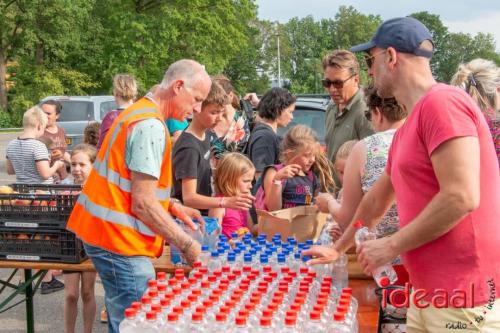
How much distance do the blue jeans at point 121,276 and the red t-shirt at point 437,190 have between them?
1529mm

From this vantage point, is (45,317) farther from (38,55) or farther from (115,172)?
(38,55)

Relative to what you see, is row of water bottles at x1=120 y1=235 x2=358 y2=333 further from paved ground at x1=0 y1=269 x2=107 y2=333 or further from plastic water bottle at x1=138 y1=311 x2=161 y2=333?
paved ground at x1=0 y1=269 x2=107 y2=333

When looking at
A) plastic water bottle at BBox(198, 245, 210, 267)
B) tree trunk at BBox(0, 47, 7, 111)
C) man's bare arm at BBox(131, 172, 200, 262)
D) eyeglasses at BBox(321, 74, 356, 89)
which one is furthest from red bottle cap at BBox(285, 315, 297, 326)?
tree trunk at BBox(0, 47, 7, 111)

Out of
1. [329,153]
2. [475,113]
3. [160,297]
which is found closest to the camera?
[475,113]

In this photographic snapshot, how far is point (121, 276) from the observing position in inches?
130

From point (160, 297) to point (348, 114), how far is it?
9.79 feet

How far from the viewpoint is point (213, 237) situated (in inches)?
162

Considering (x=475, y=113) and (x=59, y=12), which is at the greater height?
(x=59, y=12)

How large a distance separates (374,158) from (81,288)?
282cm

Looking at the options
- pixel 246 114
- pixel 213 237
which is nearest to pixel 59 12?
pixel 246 114

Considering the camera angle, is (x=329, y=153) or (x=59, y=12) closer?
(x=329, y=153)

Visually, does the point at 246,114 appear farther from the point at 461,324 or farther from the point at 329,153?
the point at 461,324

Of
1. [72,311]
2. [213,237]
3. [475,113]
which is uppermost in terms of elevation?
[475,113]

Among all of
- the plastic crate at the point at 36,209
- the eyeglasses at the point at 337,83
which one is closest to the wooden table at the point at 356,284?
the plastic crate at the point at 36,209
